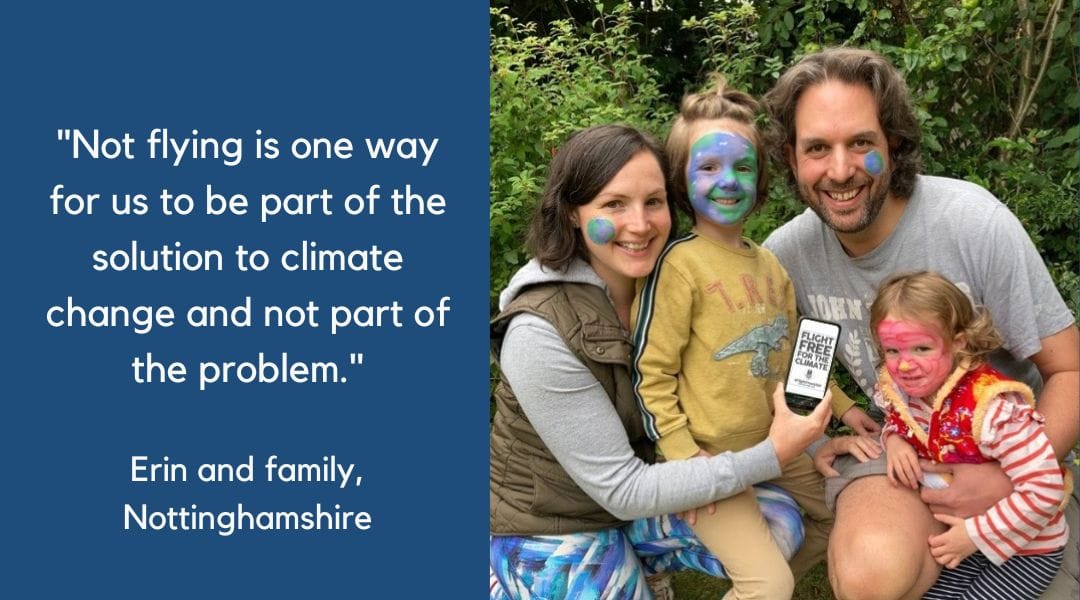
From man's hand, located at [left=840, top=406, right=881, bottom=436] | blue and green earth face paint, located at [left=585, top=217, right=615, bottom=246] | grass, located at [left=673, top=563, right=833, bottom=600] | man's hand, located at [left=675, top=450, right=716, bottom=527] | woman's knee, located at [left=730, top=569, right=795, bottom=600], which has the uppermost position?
blue and green earth face paint, located at [left=585, top=217, right=615, bottom=246]

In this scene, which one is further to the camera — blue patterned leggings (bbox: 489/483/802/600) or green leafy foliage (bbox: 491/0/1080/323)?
green leafy foliage (bbox: 491/0/1080/323)

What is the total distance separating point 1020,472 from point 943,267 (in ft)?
2.01

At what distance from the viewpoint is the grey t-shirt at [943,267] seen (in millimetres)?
3191

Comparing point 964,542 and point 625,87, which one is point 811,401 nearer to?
point 964,542

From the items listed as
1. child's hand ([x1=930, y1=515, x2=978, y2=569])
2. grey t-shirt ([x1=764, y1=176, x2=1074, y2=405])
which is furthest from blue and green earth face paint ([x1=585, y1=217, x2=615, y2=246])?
child's hand ([x1=930, y1=515, x2=978, y2=569])

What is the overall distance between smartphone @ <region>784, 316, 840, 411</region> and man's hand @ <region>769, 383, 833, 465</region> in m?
0.04

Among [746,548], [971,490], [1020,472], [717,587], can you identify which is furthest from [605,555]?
[717,587]

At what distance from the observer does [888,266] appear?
334cm

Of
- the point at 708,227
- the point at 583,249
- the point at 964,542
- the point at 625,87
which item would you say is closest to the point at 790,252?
the point at 708,227

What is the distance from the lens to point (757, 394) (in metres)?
A: 3.16

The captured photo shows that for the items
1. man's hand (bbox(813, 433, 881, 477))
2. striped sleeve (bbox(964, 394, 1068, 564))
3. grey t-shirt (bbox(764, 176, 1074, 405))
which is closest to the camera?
striped sleeve (bbox(964, 394, 1068, 564))

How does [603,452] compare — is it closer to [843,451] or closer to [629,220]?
[629,220]

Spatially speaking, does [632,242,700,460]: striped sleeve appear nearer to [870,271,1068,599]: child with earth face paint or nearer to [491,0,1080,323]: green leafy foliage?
[870,271,1068,599]: child with earth face paint

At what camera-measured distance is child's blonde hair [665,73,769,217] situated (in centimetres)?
321
